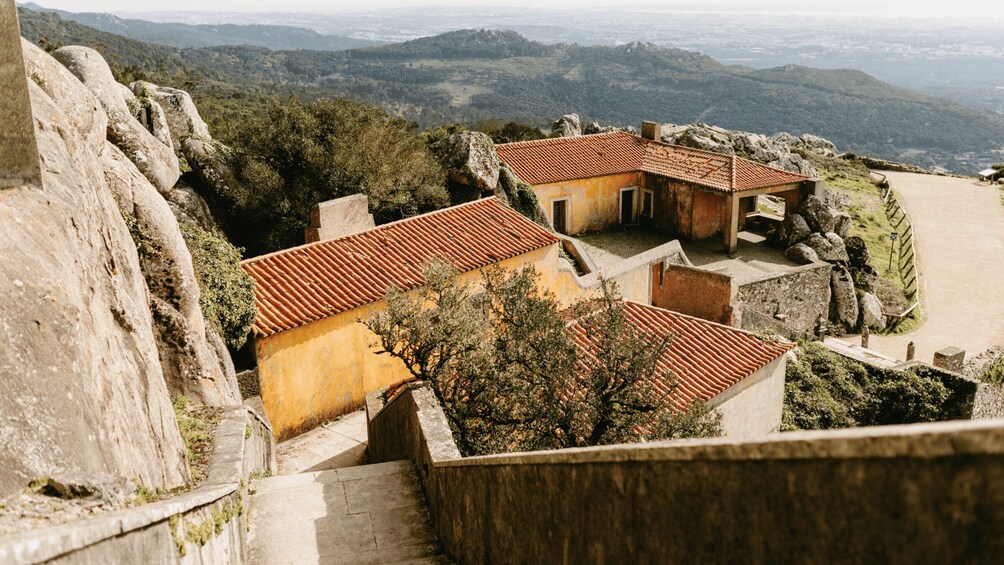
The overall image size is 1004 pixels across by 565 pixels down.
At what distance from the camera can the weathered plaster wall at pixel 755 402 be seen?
16.3 metres

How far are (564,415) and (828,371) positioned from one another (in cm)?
1364

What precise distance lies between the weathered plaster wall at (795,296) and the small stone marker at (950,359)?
4.56 meters

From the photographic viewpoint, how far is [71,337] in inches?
189

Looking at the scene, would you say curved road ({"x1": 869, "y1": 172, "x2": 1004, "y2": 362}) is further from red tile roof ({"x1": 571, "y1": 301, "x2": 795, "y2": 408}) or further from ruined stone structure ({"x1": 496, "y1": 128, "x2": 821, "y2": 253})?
red tile roof ({"x1": 571, "y1": 301, "x2": 795, "y2": 408})

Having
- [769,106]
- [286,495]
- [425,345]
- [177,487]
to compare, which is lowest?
[769,106]

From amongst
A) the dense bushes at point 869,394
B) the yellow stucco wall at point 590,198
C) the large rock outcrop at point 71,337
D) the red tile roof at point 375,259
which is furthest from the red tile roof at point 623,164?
the large rock outcrop at point 71,337

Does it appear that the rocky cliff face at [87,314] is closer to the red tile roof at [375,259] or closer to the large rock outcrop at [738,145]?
the red tile roof at [375,259]

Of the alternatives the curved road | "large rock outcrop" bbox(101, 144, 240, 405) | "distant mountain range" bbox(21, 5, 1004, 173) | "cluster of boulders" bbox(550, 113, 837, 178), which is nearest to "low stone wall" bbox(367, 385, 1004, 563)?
"large rock outcrop" bbox(101, 144, 240, 405)

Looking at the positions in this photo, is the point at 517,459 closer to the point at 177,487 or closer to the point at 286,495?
the point at 177,487

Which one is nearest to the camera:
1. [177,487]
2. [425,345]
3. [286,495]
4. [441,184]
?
[177,487]

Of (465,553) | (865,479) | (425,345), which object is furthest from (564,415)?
(865,479)

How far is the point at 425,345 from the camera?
35.4ft

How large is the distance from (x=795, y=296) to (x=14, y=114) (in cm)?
2750

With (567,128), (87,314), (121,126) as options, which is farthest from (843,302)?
(87,314)
